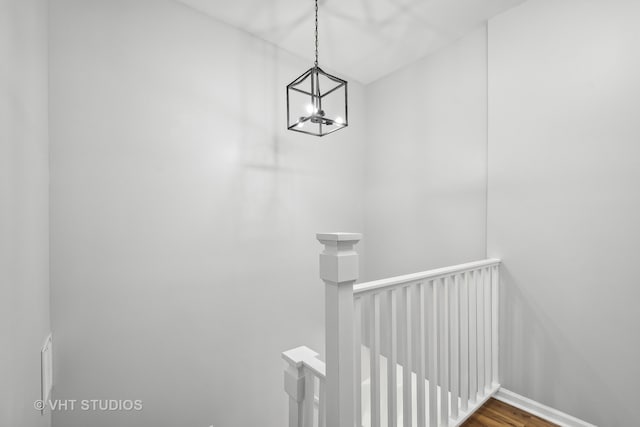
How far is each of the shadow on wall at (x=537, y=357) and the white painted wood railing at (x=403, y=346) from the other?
0.25 ft

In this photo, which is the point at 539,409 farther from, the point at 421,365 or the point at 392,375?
the point at 392,375

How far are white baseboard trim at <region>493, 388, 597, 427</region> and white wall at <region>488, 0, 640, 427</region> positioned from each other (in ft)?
0.12

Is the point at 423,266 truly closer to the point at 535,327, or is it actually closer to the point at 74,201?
the point at 535,327

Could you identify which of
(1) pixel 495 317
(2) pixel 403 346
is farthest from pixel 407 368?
(1) pixel 495 317

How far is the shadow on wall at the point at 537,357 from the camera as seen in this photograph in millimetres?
1578

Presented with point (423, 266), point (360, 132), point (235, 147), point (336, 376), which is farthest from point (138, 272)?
point (360, 132)

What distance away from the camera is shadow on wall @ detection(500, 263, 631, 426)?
1.58 m

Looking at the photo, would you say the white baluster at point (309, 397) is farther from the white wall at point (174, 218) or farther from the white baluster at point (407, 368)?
the white wall at point (174, 218)

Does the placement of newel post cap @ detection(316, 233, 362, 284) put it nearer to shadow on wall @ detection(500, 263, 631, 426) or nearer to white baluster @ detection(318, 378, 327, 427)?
white baluster @ detection(318, 378, 327, 427)

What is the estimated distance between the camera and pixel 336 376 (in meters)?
0.94

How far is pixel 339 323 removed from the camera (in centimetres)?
94

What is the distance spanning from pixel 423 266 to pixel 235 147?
6.19 ft

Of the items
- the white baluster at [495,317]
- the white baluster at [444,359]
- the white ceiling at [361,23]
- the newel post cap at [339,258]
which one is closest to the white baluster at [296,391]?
the newel post cap at [339,258]

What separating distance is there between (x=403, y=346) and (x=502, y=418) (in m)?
0.99
